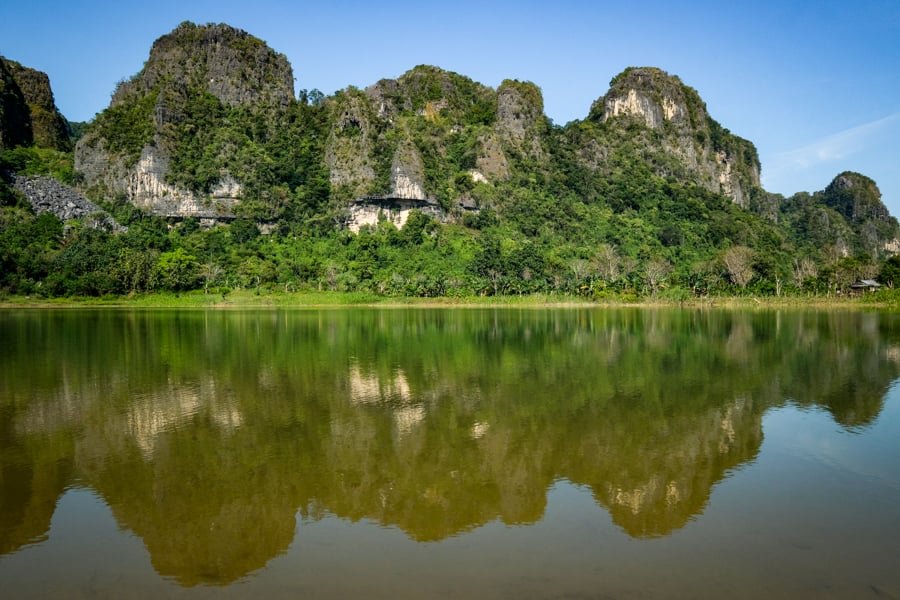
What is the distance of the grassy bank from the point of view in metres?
67.8

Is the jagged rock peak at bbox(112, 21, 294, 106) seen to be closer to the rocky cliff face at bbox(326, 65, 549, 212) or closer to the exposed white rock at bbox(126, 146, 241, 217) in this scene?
the rocky cliff face at bbox(326, 65, 549, 212)

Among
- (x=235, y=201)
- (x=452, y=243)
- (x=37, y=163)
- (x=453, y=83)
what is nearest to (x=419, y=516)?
(x=452, y=243)

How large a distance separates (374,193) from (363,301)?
31.3 metres

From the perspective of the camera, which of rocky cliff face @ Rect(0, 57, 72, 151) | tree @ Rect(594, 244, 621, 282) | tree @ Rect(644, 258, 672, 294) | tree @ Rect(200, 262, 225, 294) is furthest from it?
rocky cliff face @ Rect(0, 57, 72, 151)

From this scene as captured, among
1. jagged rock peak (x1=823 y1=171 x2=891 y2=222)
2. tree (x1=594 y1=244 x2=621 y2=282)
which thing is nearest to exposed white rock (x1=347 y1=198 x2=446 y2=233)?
tree (x1=594 y1=244 x2=621 y2=282)

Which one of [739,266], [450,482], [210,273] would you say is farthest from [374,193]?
[450,482]

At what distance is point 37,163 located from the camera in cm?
10475

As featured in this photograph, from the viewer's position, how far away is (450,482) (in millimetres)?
9086

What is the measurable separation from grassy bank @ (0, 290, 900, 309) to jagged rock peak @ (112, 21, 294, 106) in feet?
166

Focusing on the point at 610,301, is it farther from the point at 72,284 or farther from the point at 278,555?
the point at 278,555

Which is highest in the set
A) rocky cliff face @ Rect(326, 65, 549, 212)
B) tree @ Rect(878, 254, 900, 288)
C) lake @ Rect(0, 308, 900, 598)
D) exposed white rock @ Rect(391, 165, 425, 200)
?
rocky cliff face @ Rect(326, 65, 549, 212)

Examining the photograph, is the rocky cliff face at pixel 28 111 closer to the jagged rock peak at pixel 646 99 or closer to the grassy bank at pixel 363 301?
the grassy bank at pixel 363 301

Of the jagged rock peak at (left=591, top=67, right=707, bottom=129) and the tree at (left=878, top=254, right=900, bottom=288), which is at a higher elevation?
the jagged rock peak at (left=591, top=67, right=707, bottom=129)

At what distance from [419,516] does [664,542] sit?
2774 mm
